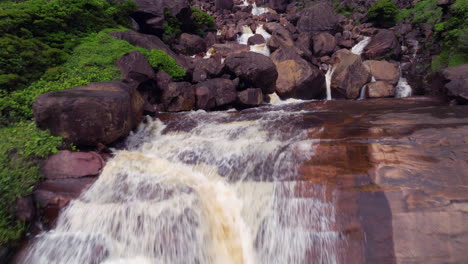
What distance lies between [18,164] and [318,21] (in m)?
17.9

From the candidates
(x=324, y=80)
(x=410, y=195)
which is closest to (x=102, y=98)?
(x=410, y=195)

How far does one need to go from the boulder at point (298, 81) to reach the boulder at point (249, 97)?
163cm

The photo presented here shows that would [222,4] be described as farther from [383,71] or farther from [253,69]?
[383,71]

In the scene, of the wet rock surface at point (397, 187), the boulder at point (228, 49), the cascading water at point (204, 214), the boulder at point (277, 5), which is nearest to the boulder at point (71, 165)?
the cascading water at point (204, 214)

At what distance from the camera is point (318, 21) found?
654 inches

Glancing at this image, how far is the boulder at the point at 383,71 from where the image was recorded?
11320 mm

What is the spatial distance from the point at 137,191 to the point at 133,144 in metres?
2.26

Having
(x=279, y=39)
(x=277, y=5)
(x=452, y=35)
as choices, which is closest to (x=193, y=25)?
(x=279, y=39)

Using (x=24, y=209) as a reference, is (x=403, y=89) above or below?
below

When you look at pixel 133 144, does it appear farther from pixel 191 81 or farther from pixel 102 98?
pixel 191 81

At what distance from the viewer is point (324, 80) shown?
39.4ft

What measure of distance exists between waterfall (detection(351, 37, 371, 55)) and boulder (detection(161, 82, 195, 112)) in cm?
1096

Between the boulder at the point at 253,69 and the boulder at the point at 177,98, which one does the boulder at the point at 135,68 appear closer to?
the boulder at the point at 177,98

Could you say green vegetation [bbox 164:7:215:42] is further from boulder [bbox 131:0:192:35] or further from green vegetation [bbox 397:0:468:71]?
green vegetation [bbox 397:0:468:71]
